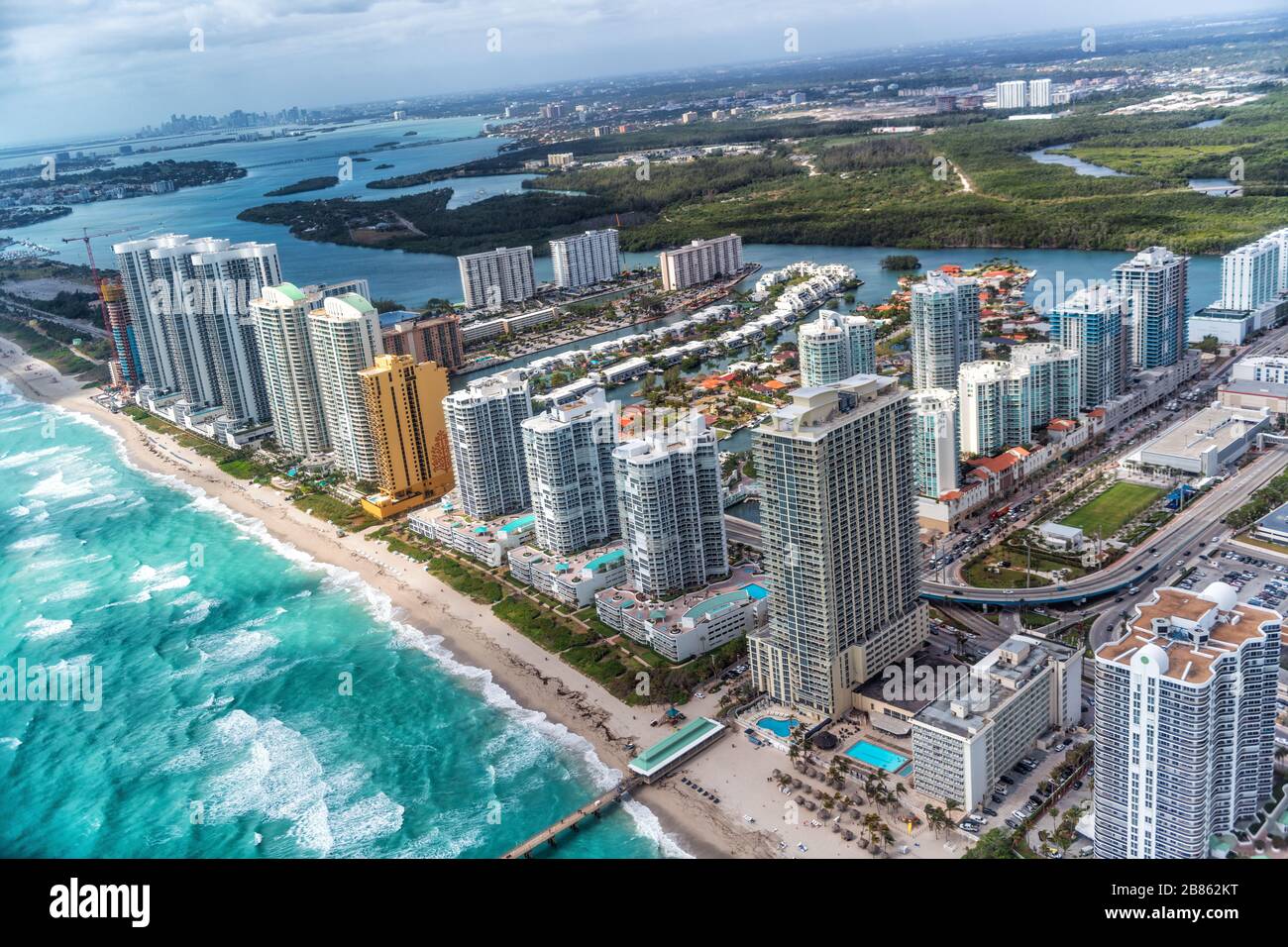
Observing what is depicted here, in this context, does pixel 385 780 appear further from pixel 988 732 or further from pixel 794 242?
pixel 794 242

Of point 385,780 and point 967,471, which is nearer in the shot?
point 385,780

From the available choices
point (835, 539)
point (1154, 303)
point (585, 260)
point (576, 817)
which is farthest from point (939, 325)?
point (585, 260)

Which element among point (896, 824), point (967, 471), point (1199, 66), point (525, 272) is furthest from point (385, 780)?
point (1199, 66)

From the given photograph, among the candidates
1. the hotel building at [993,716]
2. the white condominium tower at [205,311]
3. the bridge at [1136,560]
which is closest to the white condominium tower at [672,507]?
the bridge at [1136,560]

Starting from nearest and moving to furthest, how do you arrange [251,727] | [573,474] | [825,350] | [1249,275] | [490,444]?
[251,727]
[573,474]
[490,444]
[825,350]
[1249,275]

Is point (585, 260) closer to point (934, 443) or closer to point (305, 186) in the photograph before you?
point (934, 443)

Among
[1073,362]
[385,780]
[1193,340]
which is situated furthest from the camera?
[1193,340]
